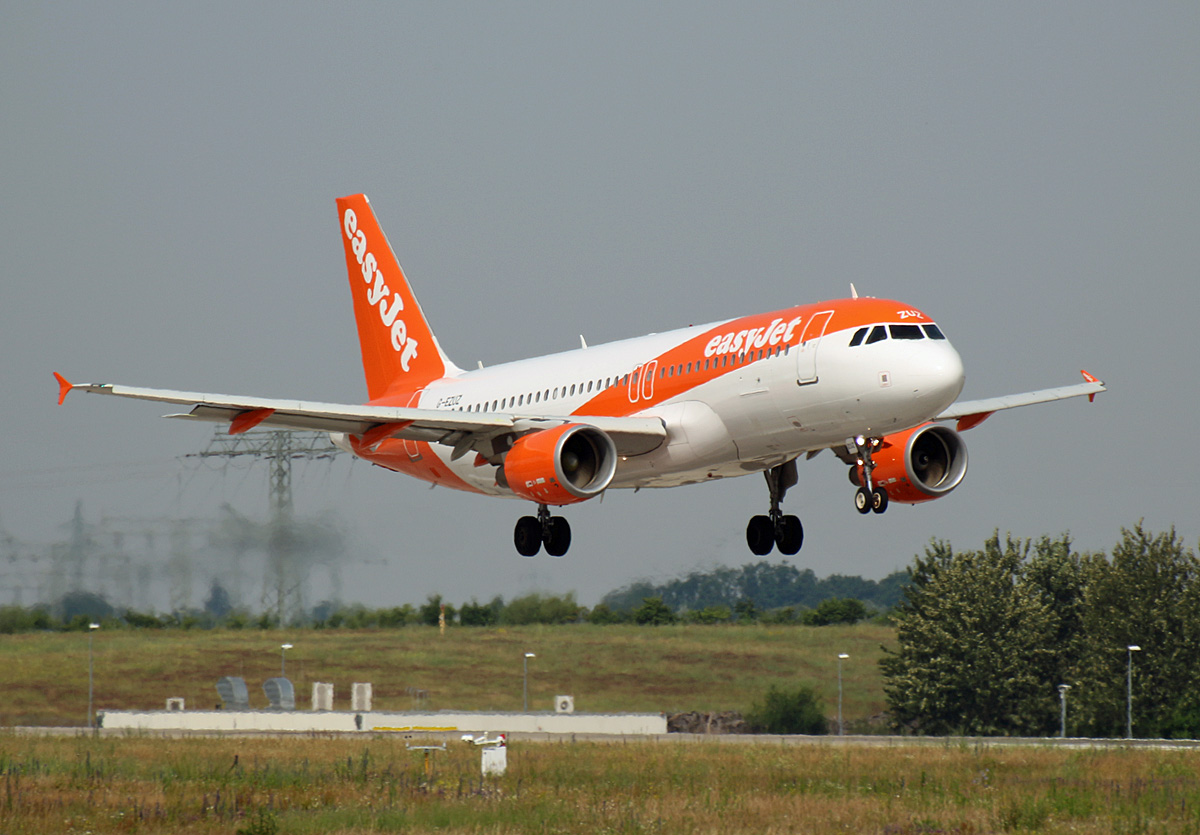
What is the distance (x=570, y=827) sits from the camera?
103 ft

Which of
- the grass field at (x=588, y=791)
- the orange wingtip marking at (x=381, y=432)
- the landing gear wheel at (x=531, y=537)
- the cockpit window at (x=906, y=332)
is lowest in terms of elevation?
the grass field at (x=588, y=791)

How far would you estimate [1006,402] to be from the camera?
128ft

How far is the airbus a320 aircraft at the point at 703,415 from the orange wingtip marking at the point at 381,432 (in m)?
0.04

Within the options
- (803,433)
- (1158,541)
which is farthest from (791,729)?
(803,433)

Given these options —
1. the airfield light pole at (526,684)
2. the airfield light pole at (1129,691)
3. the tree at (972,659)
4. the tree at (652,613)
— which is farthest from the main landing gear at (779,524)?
the tree at (652,613)

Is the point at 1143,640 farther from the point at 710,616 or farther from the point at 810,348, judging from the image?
the point at 810,348

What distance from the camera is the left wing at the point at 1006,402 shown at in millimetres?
38875

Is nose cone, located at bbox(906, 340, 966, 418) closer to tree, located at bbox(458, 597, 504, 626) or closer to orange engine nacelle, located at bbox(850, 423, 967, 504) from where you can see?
orange engine nacelle, located at bbox(850, 423, 967, 504)

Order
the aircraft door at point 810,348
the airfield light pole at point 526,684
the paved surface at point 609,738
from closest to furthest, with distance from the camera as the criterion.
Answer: the aircraft door at point 810,348 → the paved surface at point 609,738 → the airfield light pole at point 526,684

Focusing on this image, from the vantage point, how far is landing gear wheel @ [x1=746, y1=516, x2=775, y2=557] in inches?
1561

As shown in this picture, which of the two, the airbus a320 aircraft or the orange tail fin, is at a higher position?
the orange tail fin

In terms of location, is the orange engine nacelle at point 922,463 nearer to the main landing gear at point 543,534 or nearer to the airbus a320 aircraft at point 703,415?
the airbus a320 aircraft at point 703,415

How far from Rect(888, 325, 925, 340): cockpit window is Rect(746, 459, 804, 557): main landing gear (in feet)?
25.5

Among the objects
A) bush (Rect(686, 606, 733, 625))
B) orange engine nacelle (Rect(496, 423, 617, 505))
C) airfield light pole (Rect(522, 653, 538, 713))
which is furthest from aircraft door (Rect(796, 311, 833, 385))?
bush (Rect(686, 606, 733, 625))
